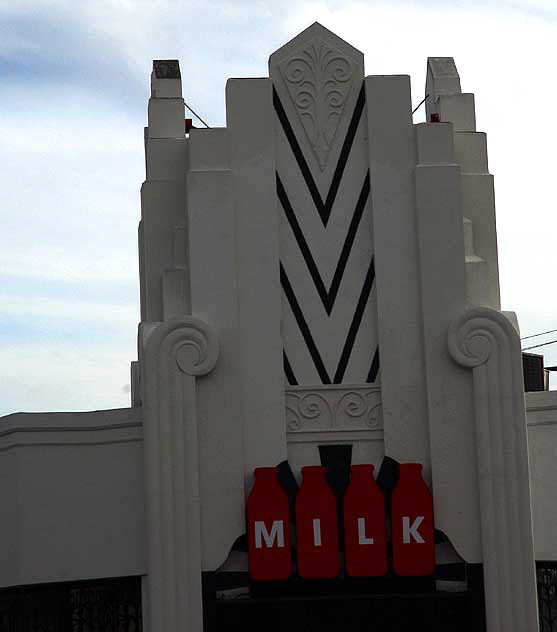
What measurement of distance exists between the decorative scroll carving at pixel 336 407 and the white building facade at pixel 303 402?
0.02 m

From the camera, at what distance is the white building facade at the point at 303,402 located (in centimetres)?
1612

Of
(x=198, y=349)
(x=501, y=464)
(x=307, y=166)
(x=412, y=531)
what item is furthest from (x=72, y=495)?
(x=501, y=464)

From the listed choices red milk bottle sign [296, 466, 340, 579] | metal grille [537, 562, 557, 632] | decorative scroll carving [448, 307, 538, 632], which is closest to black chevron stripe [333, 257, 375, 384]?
decorative scroll carving [448, 307, 538, 632]

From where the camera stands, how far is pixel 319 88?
17172 millimetres

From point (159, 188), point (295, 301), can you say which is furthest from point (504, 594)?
point (159, 188)

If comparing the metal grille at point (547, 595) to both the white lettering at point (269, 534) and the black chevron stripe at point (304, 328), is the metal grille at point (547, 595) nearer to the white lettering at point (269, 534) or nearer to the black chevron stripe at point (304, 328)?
the white lettering at point (269, 534)

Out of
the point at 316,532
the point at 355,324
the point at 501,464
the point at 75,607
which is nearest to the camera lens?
the point at 316,532

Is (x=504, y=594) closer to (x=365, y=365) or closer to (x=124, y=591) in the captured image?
(x=365, y=365)

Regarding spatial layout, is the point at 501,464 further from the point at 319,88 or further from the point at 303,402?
the point at 319,88

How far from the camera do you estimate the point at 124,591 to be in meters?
16.7

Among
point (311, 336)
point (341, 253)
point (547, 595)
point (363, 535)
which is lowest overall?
point (547, 595)

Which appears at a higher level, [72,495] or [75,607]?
[72,495]

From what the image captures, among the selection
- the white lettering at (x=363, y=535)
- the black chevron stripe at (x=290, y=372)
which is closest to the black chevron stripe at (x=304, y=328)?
the black chevron stripe at (x=290, y=372)

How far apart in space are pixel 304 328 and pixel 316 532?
8.93 ft
